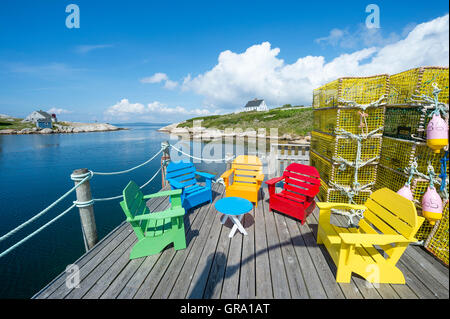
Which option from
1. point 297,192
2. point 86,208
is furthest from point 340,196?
point 86,208

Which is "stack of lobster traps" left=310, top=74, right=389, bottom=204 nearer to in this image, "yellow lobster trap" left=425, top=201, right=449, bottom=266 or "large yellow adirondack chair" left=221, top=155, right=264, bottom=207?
"yellow lobster trap" left=425, top=201, right=449, bottom=266

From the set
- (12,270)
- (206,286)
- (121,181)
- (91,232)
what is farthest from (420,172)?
(121,181)

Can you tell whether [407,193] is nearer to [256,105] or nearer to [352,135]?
[352,135]

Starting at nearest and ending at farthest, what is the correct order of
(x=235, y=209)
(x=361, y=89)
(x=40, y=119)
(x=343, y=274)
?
(x=343, y=274) → (x=235, y=209) → (x=361, y=89) → (x=40, y=119)

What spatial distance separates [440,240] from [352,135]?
2.01 metres

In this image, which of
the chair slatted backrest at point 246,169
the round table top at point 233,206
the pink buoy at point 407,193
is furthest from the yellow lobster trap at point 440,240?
the chair slatted backrest at point 246,169

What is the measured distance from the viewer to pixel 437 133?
7.77ft

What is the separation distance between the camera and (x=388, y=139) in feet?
11.4

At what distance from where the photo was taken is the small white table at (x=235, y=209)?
3138 millimetres

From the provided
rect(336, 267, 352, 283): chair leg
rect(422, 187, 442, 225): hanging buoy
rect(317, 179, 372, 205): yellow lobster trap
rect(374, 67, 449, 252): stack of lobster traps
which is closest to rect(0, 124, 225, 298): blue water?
rect(336, 267, 352, 283): chair leg

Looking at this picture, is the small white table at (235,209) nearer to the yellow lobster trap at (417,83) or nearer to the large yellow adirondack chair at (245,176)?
the large yellow adirondack chair at (245,176)

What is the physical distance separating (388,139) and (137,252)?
15.7 ft

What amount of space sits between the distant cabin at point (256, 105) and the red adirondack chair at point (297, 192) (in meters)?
73.8

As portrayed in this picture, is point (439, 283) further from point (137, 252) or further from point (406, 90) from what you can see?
point (137, 252)
